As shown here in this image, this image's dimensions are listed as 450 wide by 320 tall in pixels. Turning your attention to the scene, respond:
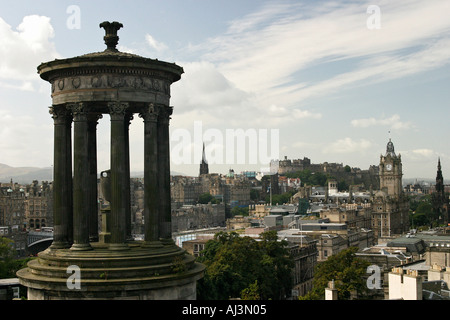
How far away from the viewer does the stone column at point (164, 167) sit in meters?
23.8

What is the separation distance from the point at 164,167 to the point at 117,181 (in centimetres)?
251

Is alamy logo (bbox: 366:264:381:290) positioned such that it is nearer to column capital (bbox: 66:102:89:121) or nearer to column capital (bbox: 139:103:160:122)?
column capital (bbox: 139:103:160:122)

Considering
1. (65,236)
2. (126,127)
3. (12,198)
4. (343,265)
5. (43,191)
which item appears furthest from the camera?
(43,191)

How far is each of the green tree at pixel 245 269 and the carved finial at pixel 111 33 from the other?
99.9 ft

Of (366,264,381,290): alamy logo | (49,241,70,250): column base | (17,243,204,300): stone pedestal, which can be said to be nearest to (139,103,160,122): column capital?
(17,243,204,300): stone pedestal

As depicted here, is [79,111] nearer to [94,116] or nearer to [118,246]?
[94,116]

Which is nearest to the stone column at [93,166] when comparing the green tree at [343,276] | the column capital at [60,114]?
the column capital at [60,114]

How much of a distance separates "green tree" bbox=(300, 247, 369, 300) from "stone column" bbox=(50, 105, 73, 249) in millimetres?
34025

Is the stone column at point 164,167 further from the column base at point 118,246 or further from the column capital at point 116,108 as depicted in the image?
the column base at point 118,246
